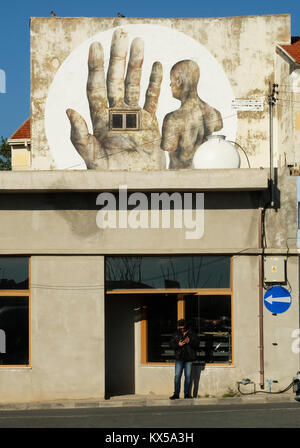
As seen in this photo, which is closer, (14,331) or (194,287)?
(14,331)

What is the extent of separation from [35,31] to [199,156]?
7.80m

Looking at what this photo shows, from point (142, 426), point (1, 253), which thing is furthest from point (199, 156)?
point (142, 426)

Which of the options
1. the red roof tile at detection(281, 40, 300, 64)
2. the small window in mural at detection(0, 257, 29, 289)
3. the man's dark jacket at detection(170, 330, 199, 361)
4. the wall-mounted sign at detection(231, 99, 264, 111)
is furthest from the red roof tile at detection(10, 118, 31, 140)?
the man's dark jacket at detection(170, 330, 199, 361)

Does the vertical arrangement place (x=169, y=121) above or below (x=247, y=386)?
above

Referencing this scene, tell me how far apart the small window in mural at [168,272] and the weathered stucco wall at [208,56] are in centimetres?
579

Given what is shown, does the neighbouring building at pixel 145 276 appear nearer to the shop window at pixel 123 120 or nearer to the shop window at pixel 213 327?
the shop window at pixel 213 327

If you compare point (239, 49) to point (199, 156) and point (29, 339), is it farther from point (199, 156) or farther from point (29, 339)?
point (29, 339)

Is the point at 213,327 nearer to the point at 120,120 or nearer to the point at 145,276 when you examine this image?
the point at 145,276

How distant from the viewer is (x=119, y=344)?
1855 centimetres

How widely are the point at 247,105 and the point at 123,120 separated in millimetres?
3640

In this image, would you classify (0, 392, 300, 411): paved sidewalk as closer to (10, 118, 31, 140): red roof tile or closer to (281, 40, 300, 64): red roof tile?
(281, 40, 300, 64): red roof tile

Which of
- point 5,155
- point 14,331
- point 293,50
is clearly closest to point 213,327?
point 14,331

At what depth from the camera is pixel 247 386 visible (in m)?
17.6

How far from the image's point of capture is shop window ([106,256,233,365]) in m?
18.0
